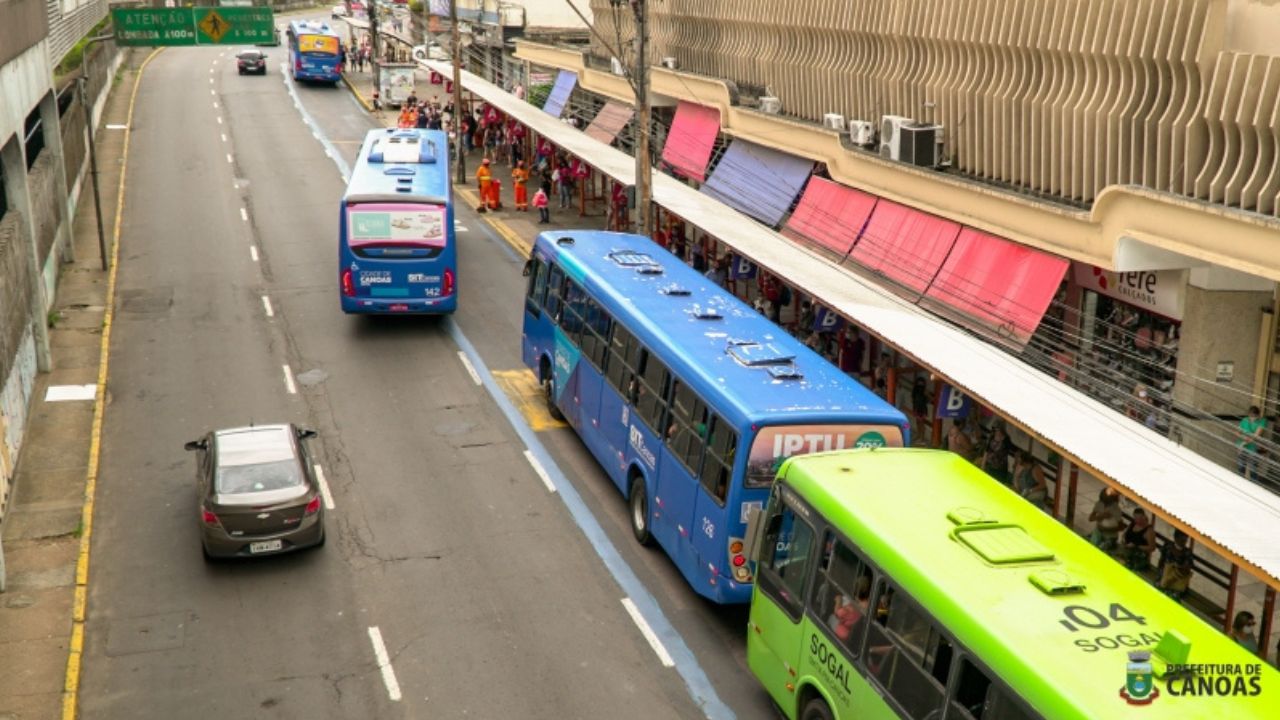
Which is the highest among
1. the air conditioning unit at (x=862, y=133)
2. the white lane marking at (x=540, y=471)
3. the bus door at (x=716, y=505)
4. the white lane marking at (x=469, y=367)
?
the air conditioning unit at (x=862, y=133)

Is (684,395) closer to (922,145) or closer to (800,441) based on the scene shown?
(800,441)

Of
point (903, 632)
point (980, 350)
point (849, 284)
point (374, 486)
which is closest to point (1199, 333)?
point (980, 350)

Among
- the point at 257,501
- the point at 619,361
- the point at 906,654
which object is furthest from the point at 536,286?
the point at 906,654

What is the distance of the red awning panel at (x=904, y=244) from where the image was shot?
2598cm

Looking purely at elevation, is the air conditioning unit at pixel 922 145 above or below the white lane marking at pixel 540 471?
above

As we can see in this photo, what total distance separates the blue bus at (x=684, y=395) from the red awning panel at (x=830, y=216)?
633 cm

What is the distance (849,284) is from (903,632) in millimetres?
12764

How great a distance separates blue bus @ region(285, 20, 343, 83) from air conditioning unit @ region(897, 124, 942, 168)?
5205 centimetres

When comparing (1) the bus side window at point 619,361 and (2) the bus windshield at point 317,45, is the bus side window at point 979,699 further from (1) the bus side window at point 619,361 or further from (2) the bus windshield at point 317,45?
(2) the bus windshield at point 317,45

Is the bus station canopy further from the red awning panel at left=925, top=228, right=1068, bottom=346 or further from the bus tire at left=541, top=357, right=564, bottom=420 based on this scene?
the bus tire at left=541, top=357, right=564, bottom=420

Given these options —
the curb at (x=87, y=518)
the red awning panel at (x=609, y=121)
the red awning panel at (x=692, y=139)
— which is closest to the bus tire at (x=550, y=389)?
the curb at (x=87, y=518)

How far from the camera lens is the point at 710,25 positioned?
133ft

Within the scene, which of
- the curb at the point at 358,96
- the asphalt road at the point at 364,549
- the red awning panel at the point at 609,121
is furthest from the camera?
the curb at the point at 358,96

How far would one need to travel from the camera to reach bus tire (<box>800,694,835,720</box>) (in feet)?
43.2
